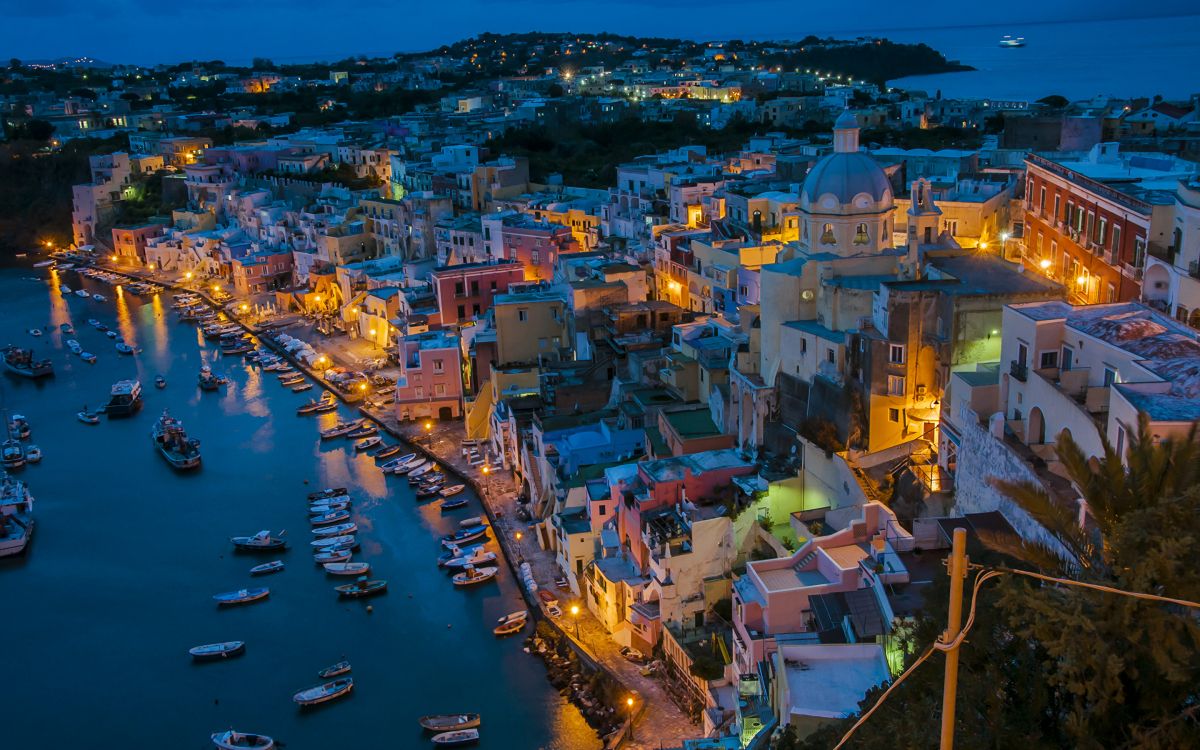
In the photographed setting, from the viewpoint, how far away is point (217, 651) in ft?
46.2

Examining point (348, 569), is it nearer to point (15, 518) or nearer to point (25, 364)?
point (15, 518)

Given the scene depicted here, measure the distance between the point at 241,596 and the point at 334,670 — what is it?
281cm

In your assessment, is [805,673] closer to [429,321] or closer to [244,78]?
[429,321]

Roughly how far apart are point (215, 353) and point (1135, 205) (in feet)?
75.1

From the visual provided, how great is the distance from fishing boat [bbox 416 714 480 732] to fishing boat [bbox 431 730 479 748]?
0.19 ft

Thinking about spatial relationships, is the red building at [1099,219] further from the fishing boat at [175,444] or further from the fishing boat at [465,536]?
the fishing boat at [175,444]

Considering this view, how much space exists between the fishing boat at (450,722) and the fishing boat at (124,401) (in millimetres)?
14814

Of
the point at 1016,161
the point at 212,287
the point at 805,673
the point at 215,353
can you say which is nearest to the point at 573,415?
the point at 805,673

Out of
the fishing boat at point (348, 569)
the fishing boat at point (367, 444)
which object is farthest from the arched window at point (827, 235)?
the fishing boat at point (367, 444)

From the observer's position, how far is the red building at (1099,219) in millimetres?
12242

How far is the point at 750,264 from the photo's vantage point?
61.3 ft

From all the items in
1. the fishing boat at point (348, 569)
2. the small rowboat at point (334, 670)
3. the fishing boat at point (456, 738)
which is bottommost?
the fishing boat at point (456, 738)

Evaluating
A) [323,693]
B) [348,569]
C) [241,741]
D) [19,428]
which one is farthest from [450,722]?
[19,428]

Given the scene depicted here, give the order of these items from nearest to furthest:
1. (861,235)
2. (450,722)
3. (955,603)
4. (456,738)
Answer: (955,603), (456,738), (450,722), (861,235)
